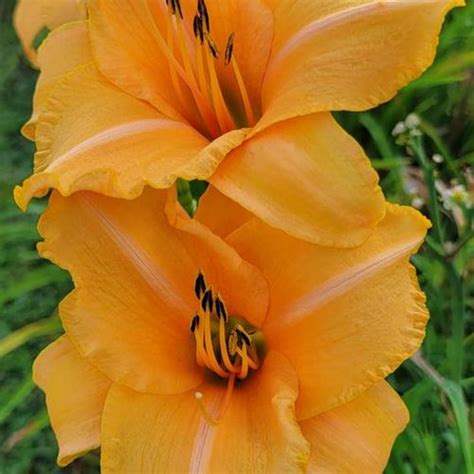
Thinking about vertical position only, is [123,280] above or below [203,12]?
below

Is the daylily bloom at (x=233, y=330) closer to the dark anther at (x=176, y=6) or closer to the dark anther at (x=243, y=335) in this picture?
the dark anther at (x=243, y=335)

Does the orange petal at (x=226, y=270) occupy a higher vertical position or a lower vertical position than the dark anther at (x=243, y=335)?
higher

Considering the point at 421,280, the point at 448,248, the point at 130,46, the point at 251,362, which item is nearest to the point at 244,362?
the point at 251,362

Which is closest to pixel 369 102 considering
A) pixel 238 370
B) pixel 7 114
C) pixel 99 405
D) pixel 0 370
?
pixel 238 370

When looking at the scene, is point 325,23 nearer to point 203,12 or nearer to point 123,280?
point 203,12

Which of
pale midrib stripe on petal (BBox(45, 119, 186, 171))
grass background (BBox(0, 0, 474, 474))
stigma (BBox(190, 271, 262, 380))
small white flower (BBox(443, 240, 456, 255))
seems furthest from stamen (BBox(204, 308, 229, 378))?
small white flower (BBox(443, 240, 456, 255))

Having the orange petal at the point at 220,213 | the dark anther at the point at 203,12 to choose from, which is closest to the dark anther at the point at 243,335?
the orange petal at the point at 220,213

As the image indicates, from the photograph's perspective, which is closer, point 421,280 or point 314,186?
point 314,186
